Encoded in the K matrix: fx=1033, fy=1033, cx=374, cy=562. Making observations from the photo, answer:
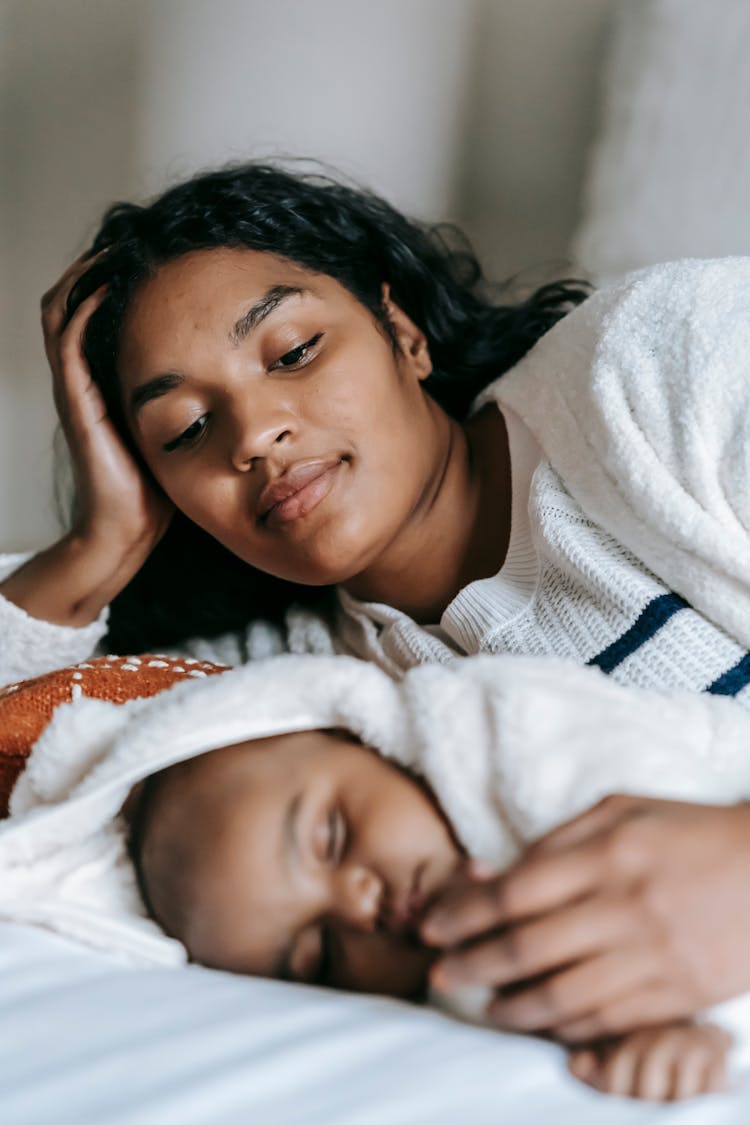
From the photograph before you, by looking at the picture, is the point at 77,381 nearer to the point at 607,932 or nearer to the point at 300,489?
the point at 300,489

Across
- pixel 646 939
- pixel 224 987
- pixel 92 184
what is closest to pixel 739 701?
pixel 646 939

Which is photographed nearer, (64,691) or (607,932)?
(607,932)

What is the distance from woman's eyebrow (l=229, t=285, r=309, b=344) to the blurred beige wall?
757mm

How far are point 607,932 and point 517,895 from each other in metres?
0.05

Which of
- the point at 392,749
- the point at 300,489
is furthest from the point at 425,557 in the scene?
the point at 392,749

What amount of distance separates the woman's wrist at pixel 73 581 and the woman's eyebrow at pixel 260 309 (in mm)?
374

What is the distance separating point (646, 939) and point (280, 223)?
35.8 inches

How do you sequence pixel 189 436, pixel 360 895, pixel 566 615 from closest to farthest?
1. pixel 360 895
2. pixel 566 615
3. pixel 189 436

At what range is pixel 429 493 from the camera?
1.21 metres

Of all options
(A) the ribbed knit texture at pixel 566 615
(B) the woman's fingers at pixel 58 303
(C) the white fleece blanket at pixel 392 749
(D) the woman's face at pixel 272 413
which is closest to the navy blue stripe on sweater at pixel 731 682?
(A) the ribbed knit texture at pixel 566 615

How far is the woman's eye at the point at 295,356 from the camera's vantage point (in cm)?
104

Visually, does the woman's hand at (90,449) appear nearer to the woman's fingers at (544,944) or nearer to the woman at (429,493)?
the woman at (429,493)

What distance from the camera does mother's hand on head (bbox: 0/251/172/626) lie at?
1216 millimetres

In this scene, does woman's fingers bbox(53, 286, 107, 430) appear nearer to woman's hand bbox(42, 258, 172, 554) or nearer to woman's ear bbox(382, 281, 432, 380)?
woman's hand bbox(42, 258, 172, 554)
